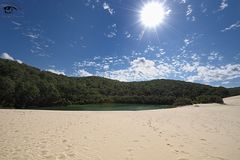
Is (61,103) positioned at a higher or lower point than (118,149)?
higher

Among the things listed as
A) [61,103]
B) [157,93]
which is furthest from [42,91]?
[157,93]

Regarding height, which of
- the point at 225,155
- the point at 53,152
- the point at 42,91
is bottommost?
the point at 225,155

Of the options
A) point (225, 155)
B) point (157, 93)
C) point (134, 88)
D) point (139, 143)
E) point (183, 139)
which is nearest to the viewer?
point (225, 155)

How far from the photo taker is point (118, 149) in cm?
695

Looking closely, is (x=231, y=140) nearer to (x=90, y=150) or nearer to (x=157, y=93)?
(x=90, y=150)

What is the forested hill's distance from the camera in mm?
59875

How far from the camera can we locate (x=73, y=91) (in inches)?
3772

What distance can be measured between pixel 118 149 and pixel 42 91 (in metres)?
76.3

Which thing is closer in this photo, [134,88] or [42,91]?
[42,91]

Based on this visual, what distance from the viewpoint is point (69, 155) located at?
19.9 feet

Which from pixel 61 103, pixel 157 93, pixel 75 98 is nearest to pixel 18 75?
pixel 61 103

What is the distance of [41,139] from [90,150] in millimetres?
2669

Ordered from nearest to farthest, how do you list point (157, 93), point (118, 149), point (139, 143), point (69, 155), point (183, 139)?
point (69, 155), point (118, 149), point (139, 143), point (183, 139), point (157, 93)

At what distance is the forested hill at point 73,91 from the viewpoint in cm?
5988
